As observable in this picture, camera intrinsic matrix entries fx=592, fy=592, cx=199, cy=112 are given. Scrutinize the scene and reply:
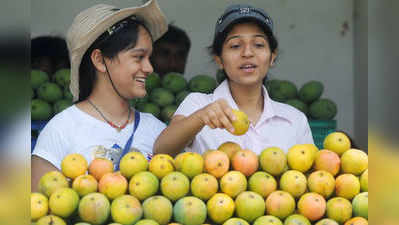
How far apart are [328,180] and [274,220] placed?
0.28 metres

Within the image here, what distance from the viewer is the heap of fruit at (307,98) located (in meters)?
4.29

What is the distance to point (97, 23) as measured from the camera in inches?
113

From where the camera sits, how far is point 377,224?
190cm

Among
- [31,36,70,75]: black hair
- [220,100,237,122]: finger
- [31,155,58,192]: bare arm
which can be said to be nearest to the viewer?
[220,100,237,122]: finger

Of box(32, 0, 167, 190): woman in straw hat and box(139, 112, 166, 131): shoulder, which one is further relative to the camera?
box(139, 112, 166, 131): shoulder

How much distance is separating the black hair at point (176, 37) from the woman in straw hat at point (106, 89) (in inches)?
68.9

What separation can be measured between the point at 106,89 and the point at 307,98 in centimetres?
197

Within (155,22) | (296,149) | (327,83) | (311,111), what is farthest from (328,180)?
(327,83)

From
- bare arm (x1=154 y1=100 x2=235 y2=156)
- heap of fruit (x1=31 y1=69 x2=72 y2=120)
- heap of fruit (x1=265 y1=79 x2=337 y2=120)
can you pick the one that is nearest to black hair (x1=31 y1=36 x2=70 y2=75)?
heap of fruit (x1=31 y1=69 x2=72 y2=120)

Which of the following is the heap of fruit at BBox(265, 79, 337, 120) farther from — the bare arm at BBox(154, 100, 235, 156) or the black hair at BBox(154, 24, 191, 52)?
the bare arm at BBox(154, 100, 235, 156)

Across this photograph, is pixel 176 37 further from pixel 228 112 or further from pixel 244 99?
pixel 228 112

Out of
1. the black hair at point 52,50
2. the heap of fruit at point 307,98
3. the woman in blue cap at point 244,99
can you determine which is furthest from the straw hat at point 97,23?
the black hair at point 52,50

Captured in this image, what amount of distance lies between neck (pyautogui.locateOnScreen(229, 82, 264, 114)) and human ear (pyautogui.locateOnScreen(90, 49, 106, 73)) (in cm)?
66

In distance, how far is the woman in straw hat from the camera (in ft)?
9.16
